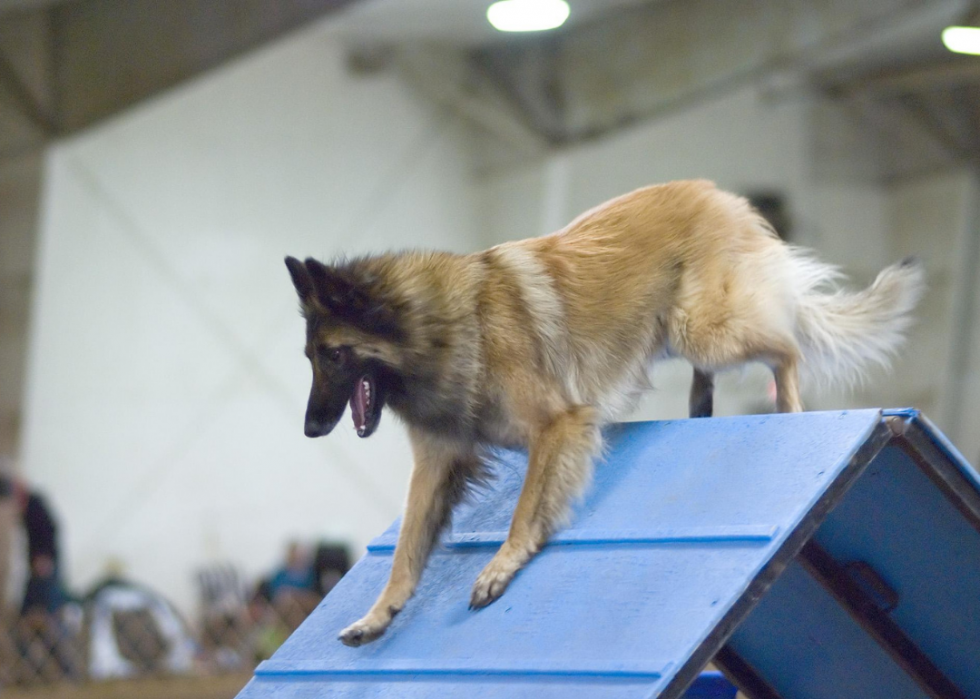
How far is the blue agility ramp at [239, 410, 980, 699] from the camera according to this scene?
200 centimetres

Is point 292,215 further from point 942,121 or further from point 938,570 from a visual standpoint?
point 938,570

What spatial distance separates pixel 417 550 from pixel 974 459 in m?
8.40

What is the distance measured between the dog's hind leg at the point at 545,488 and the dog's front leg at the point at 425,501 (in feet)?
0.83

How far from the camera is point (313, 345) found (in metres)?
2.41

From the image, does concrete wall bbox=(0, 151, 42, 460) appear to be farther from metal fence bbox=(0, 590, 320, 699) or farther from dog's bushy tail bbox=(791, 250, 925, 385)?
dog's bushy tail bbox=(791, 250, 925, 385)

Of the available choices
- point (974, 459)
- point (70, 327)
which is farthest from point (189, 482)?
point (974, 459)

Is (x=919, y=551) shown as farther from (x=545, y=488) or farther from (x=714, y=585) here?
(x=545, y=488)

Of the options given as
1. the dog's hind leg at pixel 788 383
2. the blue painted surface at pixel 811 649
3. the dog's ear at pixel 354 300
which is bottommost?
the blue painted surface at pixel 811 649

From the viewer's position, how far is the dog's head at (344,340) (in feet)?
7.83

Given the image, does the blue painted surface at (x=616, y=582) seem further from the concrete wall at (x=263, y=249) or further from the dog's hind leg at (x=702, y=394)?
the concrete wall at (x=263, y=249)

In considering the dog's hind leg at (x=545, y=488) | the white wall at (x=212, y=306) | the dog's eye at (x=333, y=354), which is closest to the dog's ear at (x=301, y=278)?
the dog's eye at (x=333, y=354)

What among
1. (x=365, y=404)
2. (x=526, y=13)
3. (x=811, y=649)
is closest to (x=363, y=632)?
(x=365, y=404)

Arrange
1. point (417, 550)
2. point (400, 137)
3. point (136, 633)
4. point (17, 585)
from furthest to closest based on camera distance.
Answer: point (400, 137) < point (17, 585) < point (136, 633) < point (417, 550)

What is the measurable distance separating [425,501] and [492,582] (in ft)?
1.25
